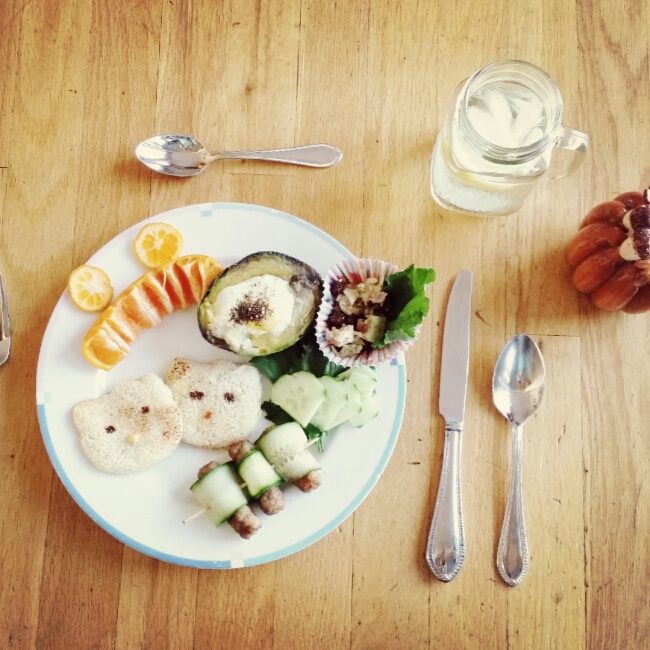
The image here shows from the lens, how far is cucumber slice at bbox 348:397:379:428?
1193 millimetres

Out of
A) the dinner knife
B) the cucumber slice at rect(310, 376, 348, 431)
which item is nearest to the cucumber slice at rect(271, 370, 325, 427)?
the cucumber slice at rect(310, 376, 348, 431)

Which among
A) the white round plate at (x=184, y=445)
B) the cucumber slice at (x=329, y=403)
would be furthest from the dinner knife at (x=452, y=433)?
the cucumber slice at (x=329, y=403)

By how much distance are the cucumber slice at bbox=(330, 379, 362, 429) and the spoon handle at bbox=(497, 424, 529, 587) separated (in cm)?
34

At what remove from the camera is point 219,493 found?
1.14 metres

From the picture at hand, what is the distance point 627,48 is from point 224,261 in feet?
3.18

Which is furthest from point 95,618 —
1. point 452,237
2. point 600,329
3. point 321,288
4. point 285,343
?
point 600,329

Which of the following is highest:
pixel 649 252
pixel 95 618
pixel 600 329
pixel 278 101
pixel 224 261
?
pixel 278 101

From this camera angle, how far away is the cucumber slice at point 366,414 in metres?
1.19

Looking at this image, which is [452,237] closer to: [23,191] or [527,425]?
[527,425]

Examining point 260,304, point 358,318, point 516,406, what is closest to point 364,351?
point 358,318

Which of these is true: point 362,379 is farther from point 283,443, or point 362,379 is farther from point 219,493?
point 219,493

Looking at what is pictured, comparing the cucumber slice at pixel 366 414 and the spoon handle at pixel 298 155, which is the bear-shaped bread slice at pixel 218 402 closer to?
the cucumber slice at pixel 366 414

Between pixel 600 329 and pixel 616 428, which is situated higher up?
pixel 600 329

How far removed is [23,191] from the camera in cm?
131
